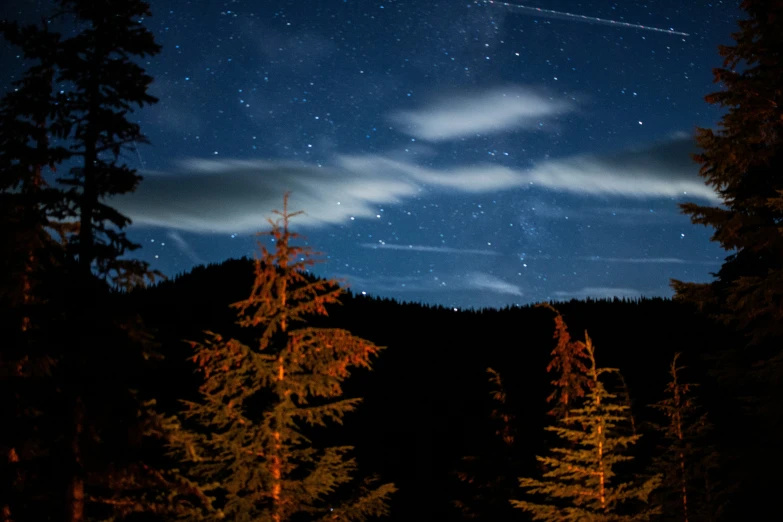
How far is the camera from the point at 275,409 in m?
10.4

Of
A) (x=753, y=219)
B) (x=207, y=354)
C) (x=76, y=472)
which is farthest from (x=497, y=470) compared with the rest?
(x=76, y=472)

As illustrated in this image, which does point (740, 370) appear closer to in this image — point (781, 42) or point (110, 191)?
point (781, 42)

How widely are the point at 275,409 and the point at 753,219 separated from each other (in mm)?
9108

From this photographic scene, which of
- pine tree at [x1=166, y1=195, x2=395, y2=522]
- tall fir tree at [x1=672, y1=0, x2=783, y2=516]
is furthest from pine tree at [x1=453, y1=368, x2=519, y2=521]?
pine tree at [x1=166, y1=195, x2=395, y2=522]

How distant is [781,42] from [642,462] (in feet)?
87.7

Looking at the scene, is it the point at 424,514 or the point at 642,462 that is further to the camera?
the point at 424,514

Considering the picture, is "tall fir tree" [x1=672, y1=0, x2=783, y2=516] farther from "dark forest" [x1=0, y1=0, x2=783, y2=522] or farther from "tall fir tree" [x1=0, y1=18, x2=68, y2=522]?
"tall fir tree" [x1=0, y1=18, x2=68, y2=522]

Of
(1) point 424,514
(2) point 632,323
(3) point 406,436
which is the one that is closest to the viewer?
(1) point 424,514

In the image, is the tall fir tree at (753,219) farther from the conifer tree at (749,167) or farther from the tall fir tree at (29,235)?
the tall fir tree at (29,235)

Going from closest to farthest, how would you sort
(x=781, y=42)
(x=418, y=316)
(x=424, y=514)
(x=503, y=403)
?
(x=781, y=42), (x=503, y=403), (x=424, y=514), (x=418, y=316)

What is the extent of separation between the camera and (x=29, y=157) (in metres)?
9.41

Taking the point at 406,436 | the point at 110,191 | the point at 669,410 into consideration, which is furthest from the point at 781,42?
the point at 406,436

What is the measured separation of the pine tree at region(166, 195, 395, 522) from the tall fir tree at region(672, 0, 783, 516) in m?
6.64

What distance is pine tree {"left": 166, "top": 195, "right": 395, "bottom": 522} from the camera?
10305 millimetres
